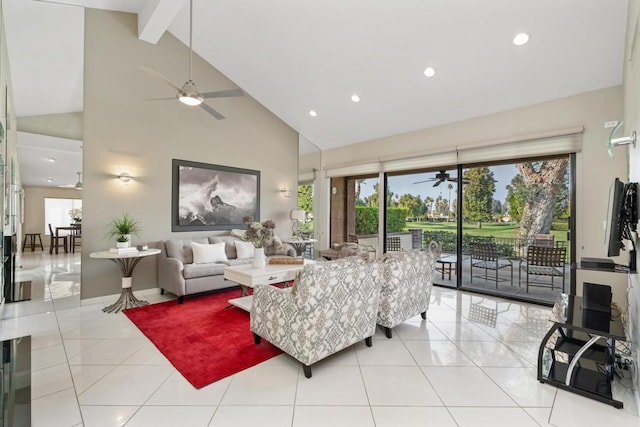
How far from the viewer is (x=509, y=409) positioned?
6.77 ft

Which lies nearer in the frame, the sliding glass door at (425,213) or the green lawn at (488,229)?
the green lawn at (488,229)

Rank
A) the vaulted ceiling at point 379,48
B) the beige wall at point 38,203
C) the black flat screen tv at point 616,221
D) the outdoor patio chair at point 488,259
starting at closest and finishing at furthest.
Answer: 1. the black flat screen tv at point 616,221
2. the vaulted ceiling at point 379,48
3. the beige wall at point 38,203
4. the outdoor patio chair at point 488,259

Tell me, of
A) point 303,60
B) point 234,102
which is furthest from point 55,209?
point 303,60

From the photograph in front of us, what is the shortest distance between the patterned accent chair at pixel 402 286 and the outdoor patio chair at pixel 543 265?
219cm

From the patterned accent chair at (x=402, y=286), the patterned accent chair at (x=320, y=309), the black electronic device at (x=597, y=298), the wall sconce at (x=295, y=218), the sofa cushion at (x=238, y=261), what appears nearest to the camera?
the patterned accent chair at (x=320, y=309)

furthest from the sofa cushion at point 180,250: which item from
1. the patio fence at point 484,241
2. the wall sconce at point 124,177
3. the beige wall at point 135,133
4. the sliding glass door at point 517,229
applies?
the sliding glass door at point 517,229

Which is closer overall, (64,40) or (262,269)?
(262,269)

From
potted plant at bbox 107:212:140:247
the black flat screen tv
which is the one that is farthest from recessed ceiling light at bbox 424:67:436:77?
potted plant at bbox 107:212:140:247

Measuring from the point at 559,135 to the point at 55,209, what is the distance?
24.8ft

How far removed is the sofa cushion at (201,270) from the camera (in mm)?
4395

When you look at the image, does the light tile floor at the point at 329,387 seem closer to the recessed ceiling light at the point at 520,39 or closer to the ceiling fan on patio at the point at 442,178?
the ceiling fan on patio at the point at 442,178

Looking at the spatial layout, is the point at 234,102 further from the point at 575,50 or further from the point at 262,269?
the point at 575,50

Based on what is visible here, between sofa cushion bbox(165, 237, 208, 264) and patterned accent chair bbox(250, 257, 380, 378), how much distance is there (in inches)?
101

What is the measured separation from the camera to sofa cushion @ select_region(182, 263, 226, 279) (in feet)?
14.4
